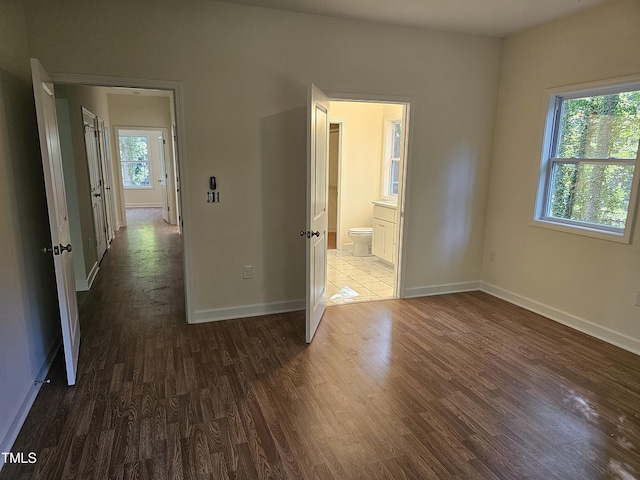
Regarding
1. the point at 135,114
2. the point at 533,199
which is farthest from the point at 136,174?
the point at 533,199

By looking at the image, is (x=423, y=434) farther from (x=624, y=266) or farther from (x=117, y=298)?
(x=117, y=298)

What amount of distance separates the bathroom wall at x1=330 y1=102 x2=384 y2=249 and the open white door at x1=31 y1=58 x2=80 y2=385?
4.14 metres

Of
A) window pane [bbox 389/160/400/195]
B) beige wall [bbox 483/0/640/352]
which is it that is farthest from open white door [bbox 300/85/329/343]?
window pane [bbox 389/160/400/195]

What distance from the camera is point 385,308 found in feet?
13.4

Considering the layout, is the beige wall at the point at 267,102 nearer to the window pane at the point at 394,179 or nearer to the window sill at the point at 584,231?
the window sill at the point at 584,231

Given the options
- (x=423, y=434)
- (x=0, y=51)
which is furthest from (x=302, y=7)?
(x=423, y=434)

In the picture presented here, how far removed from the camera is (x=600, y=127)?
11.2ft

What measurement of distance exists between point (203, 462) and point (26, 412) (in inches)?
45.4

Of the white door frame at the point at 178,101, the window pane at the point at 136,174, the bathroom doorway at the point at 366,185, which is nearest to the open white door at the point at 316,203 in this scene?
the white door frame at the point at 178,101

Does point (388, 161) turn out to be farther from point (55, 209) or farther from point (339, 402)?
point (55, 209)

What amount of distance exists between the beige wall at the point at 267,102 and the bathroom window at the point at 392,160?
74.9 inches

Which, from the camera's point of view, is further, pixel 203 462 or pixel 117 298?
pixel 117 298

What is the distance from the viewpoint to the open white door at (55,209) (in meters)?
2.27

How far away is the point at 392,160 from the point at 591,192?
3.14m
